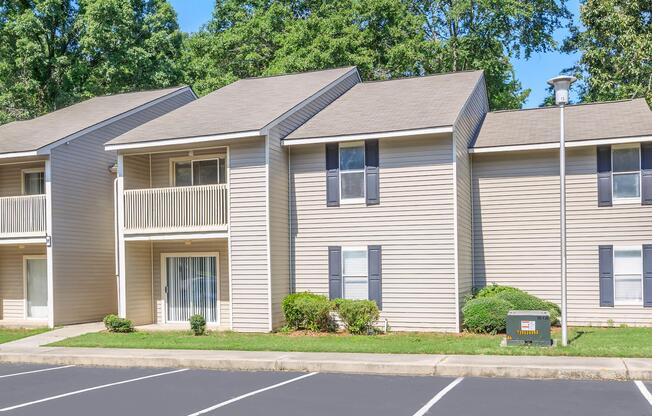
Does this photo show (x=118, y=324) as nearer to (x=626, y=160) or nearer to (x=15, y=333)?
(x=15, y=333)

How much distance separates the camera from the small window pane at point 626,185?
1925cm

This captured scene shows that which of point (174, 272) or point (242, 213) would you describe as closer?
point (242, 213)

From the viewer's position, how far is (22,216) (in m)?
22.3

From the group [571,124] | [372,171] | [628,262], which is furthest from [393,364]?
[571,124]

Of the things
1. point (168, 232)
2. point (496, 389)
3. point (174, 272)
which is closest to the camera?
point (496, 389)

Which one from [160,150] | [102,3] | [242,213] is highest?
[102,3]

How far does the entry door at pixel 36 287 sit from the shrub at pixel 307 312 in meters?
9.08

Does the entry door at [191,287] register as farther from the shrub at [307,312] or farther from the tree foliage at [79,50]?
the tree foliage at [79,50]

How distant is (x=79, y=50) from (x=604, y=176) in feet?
90.3

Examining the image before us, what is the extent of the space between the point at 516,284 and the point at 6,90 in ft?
88.8

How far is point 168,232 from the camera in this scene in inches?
802

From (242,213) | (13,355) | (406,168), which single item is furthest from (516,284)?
(13,355)

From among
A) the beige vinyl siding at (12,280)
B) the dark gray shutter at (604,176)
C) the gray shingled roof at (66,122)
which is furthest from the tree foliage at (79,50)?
the dark gray shutter at (604,176)

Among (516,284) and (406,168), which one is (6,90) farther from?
(516,284)
